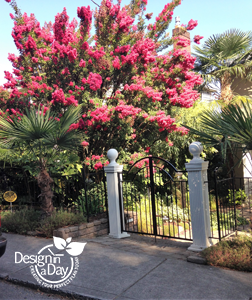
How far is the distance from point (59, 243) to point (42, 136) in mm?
2166

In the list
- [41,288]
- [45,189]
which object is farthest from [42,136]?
[41,288]

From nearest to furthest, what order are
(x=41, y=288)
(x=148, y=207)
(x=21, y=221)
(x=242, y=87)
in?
(x=41, y=288), (x=21, y=221), (x=148, y=207), (x=242, y=87)

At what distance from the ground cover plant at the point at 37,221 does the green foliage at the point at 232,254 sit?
3.00m

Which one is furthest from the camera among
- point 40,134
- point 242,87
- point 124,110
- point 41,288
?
point 242,87

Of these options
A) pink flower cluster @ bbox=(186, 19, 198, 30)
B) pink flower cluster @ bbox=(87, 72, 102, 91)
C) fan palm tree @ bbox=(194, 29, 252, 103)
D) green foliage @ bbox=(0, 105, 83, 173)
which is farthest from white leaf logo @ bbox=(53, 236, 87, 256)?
fan palm tree @ bbox=(194, 29, 252, 103)

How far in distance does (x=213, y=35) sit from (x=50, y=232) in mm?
11240

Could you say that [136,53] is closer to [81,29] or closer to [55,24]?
[81,29]

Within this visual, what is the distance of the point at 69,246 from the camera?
548cm

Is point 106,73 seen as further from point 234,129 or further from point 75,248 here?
point 75,248

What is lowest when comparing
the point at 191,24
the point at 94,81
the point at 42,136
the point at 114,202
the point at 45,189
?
the point at 114,202

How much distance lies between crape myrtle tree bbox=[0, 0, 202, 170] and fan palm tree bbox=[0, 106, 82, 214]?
1.21 m

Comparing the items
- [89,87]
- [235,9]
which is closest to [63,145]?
[89,87]

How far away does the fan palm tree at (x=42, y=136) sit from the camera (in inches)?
233

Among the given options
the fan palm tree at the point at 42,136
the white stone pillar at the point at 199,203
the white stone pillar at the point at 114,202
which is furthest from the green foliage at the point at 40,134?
the white stone pillar at the point at 199,203
